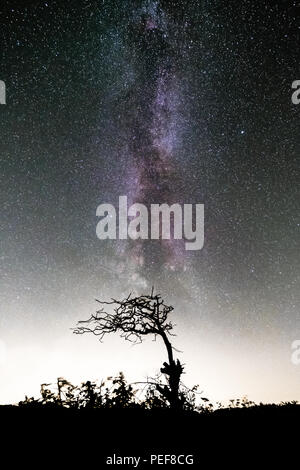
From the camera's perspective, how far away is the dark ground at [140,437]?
564 cm

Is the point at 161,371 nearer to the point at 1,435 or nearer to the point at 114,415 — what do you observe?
the point at 114,415

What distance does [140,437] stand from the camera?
258 inches

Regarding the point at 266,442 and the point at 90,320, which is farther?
the point at 90,320

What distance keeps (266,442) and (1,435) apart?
5.01 m

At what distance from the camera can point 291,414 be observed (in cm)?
819

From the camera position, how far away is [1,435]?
6.02 m

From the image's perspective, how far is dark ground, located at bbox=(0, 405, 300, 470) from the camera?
564 cm

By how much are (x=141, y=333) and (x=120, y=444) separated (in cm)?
427
